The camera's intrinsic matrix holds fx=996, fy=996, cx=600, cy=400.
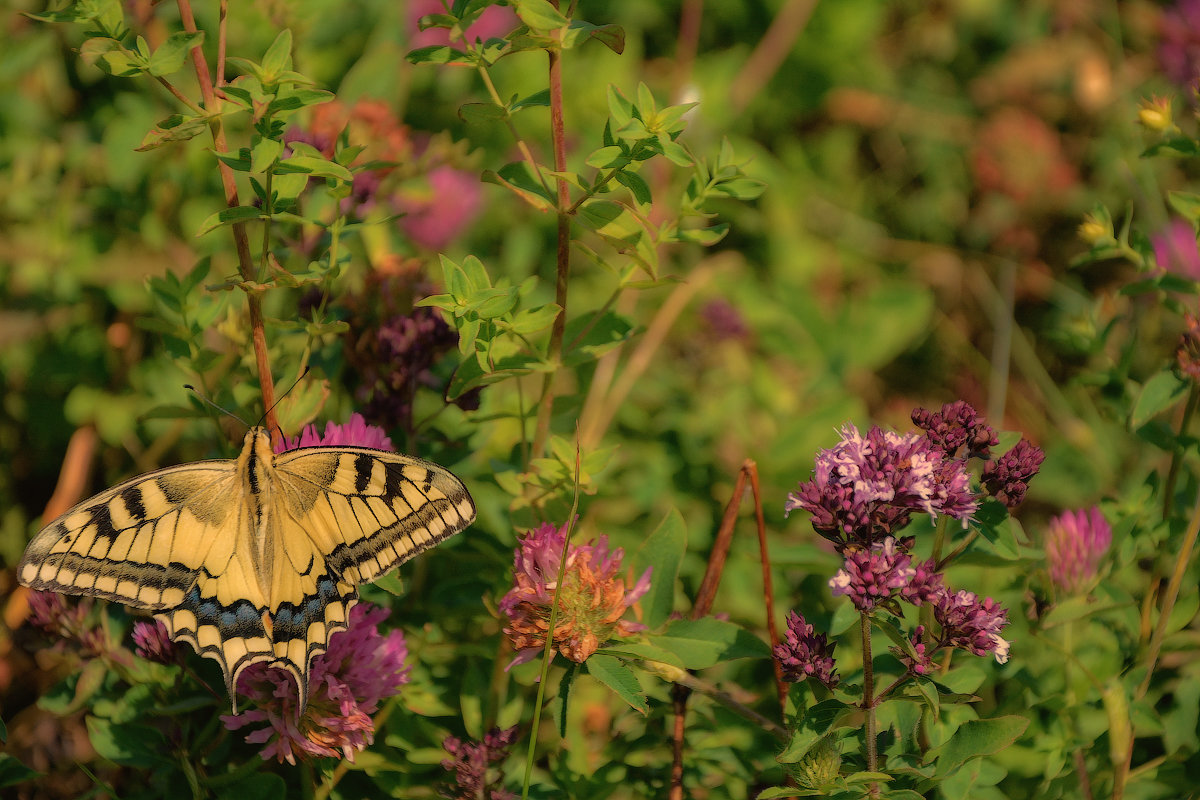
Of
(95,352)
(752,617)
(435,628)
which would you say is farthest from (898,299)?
(95,352)

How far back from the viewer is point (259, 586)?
5.10 feet

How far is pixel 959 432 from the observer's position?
4.63 feet

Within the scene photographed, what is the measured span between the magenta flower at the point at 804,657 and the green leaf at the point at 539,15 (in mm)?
918

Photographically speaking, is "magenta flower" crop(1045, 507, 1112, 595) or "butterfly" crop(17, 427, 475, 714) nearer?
"butterfly" crop(17, 427, 475, 714)

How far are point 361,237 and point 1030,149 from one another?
8.40 ft

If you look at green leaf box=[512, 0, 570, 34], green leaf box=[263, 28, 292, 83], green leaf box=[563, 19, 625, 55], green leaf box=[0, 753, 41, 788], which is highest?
green leaf box=[512, 0, 570, 34]

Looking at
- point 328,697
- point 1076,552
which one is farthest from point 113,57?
point 1076,552

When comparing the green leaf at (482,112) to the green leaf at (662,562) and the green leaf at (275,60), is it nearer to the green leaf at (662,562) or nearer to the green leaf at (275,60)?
the green leaf at (275,60)

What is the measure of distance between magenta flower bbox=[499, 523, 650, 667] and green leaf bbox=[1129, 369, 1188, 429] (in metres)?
0.96

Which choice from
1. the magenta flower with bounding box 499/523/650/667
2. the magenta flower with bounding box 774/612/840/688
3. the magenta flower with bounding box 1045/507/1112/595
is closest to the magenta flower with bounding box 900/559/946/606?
the magenta flower with bounding box 774/612/840/688

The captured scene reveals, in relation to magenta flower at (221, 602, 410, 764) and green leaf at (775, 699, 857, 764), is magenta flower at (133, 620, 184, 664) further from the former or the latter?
green leaf at (775, 699, 857, 764)

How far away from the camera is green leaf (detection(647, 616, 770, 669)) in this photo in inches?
62.1

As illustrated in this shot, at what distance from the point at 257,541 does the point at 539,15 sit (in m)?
0.90

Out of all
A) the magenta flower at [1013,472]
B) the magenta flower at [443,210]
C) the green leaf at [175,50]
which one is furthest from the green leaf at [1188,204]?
the magenta flower at [443,210]
